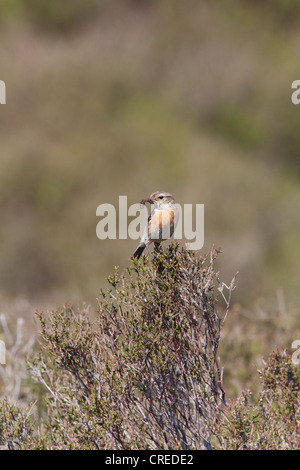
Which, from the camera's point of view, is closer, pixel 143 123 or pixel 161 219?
pixel 161 219

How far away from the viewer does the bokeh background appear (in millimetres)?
25672

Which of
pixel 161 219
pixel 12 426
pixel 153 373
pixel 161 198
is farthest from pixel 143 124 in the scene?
pixel 153 373

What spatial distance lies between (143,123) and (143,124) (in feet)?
0.27

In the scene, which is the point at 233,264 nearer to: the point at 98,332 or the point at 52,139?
the point at 52,139

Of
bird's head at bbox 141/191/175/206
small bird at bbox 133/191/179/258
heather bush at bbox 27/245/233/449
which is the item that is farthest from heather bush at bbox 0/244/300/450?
bird's head at bbox 141/191/175/206

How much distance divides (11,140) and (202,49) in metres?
10.3

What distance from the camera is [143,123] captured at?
32.7m

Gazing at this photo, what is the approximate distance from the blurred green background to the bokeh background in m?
0.06

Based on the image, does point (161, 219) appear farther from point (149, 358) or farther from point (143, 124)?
point (143, 124)

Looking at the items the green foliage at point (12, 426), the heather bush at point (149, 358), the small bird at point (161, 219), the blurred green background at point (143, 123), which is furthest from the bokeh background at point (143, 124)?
the heather bush at point (149, 358)

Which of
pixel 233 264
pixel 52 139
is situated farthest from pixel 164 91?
pixel 233 264

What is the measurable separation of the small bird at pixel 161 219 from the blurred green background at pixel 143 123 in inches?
681
